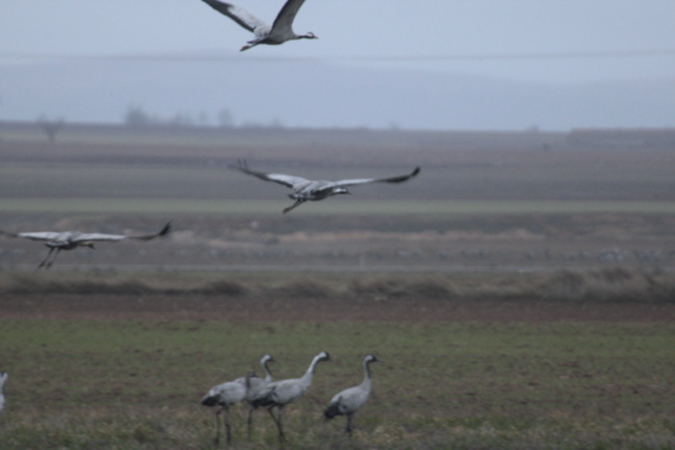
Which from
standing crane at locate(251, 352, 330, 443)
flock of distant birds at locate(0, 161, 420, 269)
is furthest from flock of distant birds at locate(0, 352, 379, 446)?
flock of distant birds at locate(0, 161, 420, 269)

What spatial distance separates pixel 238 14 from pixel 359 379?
8.78m

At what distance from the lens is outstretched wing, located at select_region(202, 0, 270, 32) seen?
7.35m

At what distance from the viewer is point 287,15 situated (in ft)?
21.9

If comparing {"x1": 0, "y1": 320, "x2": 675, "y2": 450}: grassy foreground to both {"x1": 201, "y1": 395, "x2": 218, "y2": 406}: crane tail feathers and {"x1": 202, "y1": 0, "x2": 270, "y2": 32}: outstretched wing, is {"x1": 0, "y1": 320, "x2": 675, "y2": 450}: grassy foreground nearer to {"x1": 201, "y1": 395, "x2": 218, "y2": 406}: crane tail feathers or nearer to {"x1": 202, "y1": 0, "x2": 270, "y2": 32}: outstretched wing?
{"x1": 201, "y1": 395, "x2": 218, "y2": 406}: crane tail feathers

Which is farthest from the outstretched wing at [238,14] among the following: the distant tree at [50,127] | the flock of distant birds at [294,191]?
the distant tree at [50,127]

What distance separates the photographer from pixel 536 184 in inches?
2515

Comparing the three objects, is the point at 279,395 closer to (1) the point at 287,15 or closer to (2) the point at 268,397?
(2) the point at 268,397

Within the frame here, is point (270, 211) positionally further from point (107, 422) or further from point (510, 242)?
point (107, 422)

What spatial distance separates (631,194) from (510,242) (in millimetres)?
21064

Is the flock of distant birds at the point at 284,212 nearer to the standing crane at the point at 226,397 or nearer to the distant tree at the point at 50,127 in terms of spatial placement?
the standing crane at the point at 226,397

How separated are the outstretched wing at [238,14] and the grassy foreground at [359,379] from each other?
17.4ft

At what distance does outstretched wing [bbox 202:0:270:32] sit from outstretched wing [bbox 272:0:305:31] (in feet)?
1.49

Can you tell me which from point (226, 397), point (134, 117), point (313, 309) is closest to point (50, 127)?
point (134, 117)

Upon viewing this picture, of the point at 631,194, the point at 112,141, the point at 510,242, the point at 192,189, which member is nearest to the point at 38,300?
the point at 510,242
